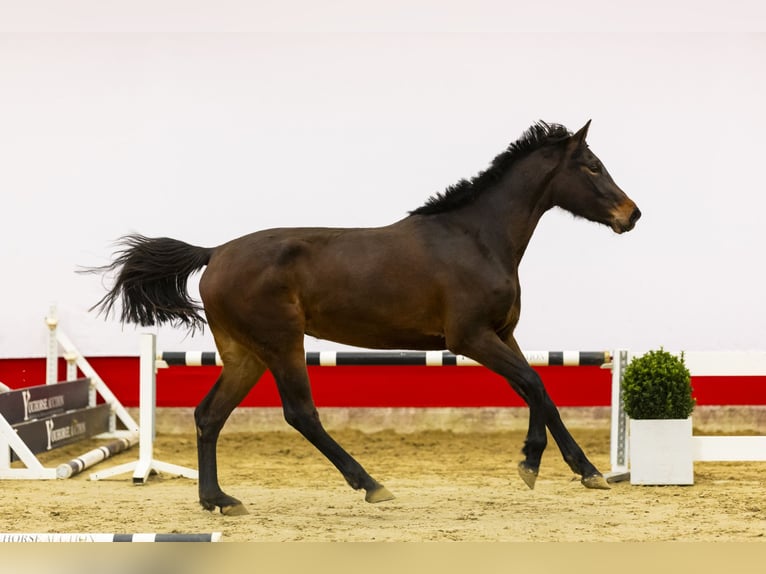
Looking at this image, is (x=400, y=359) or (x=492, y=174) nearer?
(x=492, y=174)

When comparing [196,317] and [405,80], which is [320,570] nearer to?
[196,317]

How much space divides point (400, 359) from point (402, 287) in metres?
1.78

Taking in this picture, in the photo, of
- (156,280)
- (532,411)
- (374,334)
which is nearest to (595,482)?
(532,411)

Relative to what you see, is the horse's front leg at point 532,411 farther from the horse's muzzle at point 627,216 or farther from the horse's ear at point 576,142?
the horse's ear at point 576,142

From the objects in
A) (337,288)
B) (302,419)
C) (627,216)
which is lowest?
(302,419)

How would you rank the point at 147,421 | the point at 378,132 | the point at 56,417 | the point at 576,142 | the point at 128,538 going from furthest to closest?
the point at 378,132 → the point at 56,417 → the point at 147,421 → the point at 576,142 → the point at 128,538

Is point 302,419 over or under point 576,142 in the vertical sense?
under

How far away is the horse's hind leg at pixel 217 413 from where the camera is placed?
4.61 m

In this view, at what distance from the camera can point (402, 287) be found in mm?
4488

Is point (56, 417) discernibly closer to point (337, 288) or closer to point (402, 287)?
point (337, 288)

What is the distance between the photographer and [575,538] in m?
3.88

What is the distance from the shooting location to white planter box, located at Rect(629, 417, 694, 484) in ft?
18.1

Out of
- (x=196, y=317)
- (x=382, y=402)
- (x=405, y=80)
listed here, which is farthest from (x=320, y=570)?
(x=405, y=80)

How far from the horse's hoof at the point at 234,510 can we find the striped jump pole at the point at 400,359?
5.39ft
